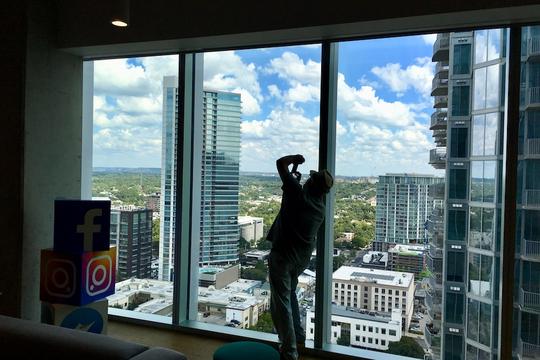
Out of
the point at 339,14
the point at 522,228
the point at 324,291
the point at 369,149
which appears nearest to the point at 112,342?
the point at 324,291

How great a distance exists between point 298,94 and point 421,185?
4.10ft

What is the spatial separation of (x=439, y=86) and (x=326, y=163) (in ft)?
3.39

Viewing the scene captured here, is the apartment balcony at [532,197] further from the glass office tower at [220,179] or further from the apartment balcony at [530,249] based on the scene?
the glass office tower at [220,179]

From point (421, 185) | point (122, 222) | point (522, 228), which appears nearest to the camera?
point (522, 228)

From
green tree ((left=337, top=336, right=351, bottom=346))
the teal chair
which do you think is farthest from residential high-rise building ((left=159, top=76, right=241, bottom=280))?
the teal chair

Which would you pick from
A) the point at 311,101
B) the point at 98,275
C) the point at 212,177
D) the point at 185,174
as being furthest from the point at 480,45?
the point at 98,275

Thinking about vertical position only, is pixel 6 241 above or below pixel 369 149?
below

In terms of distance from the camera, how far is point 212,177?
3.85 m

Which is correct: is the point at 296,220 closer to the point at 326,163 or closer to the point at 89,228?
the point at 326,163

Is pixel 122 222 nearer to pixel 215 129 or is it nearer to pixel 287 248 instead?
pixel 215 129

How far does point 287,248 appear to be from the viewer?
297 cm

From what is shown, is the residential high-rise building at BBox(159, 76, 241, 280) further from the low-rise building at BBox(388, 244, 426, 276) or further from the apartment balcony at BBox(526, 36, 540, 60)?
the apartment balcony at BBox(526, 36, 540, 60)

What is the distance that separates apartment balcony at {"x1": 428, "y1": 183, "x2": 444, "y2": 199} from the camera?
3123mm

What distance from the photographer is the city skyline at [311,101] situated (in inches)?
126
